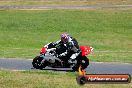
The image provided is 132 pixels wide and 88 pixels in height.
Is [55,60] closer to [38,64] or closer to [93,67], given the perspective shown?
[38,64]

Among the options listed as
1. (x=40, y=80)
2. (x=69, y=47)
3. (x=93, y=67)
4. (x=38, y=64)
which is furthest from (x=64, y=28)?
(x=40, y=80)

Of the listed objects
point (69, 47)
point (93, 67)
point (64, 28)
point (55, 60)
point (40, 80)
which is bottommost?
point (64, 28)

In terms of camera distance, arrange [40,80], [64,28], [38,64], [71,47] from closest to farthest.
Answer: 1. [40,80]
2. [71,47]
3. [38,64]
4. [64,28]

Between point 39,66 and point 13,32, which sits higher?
point 39,66

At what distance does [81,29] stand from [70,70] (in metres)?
23.2

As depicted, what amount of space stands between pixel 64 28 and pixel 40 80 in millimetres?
27255

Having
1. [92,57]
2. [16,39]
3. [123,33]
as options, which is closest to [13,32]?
[16,39]

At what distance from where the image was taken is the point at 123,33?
139 ft

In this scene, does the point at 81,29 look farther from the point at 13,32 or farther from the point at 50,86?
the point at 50,86

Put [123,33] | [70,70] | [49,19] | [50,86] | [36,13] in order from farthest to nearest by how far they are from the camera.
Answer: [36,13]
[49,19]
[123,33]
[70,70]
[50,86]

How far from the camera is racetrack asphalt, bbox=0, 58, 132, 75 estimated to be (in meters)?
21.4

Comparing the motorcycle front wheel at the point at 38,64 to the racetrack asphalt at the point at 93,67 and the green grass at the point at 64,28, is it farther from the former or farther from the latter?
the green grass at the point at 64,28

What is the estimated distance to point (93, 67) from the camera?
888 inches

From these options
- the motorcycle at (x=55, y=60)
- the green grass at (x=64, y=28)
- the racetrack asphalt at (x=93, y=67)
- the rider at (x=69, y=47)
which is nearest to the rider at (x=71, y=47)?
the rider at (x=69, y=47)
